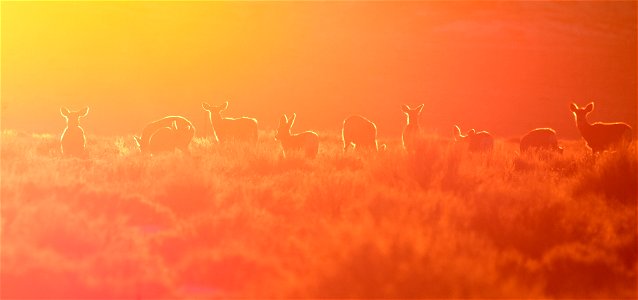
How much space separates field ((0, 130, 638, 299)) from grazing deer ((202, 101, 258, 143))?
191 inches

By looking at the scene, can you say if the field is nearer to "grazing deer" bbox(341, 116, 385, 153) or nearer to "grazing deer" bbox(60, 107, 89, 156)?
"grazing deer" bbox(60, 107, 89, 156)

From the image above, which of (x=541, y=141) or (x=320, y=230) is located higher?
(x=541, y=141)

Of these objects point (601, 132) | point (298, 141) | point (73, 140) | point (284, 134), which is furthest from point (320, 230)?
point (601, 132)

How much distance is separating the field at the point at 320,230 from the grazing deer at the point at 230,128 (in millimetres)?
4855

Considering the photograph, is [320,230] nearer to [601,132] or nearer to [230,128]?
[601,132]

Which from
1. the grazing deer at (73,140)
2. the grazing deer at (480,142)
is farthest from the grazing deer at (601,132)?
the grazing deer at (73,140)

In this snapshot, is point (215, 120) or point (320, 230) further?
point (215, 120)

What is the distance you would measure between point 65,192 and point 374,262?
667 centimetres

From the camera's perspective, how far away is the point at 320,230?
36.6 feet

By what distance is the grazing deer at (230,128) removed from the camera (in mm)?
22766

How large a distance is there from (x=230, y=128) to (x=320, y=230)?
39.8 feet

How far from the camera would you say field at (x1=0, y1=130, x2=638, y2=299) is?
9.07 meters

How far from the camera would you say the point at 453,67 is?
73.1m

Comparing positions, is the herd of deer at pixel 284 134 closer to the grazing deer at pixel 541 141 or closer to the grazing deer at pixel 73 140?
the grazing deer at pixel 73 140
